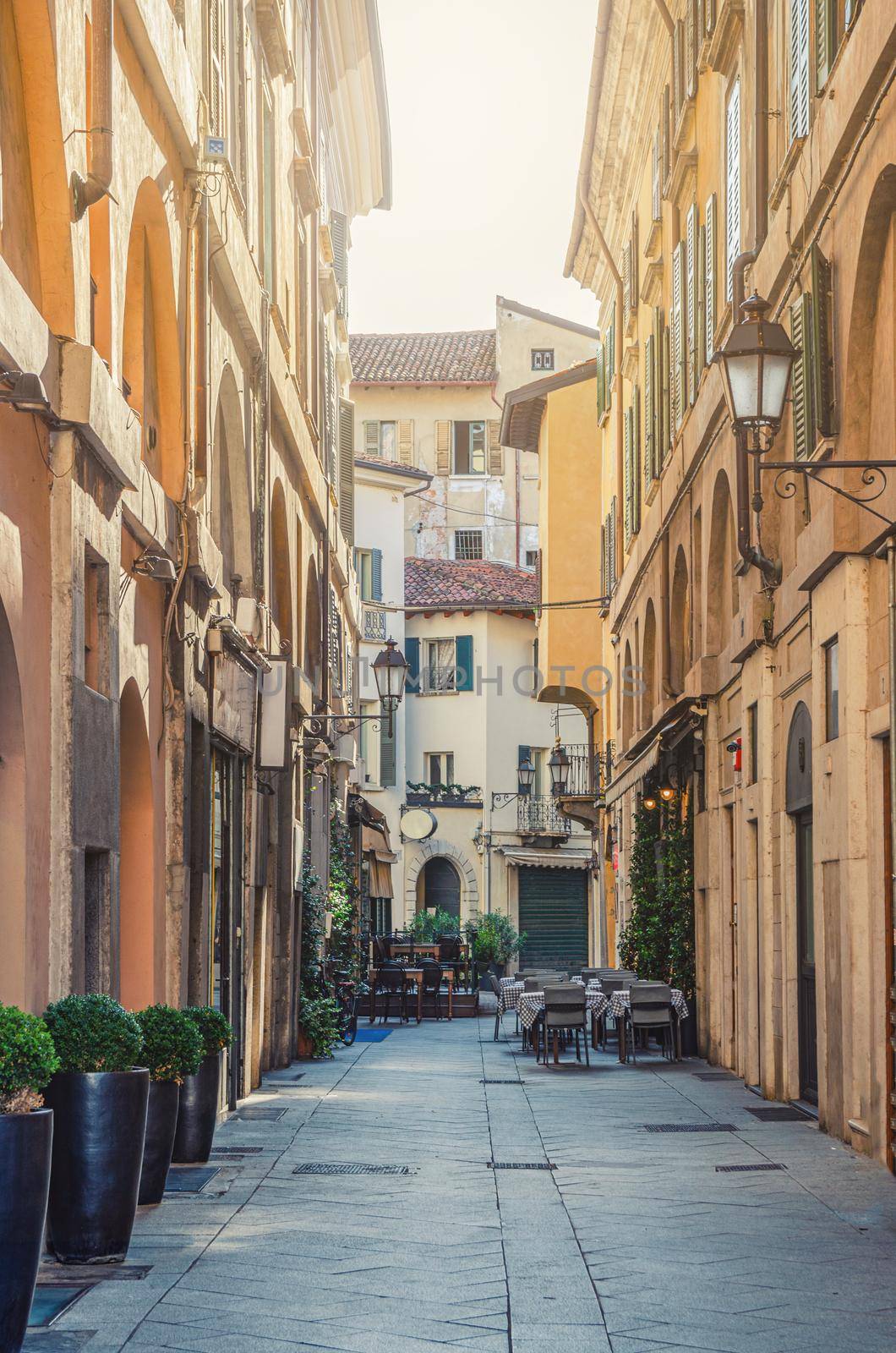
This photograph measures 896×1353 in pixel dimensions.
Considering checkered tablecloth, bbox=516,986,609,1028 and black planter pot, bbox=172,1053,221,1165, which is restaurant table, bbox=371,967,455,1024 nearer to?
checkered tablecloth, bbox=516,986,609,1028

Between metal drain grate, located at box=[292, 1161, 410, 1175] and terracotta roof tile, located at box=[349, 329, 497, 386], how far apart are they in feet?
143

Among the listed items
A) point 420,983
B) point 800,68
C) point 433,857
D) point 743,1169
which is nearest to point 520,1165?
point 743,1169

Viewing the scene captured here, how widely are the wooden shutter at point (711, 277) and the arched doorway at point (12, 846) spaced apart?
11778mm

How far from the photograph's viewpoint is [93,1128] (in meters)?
6.79

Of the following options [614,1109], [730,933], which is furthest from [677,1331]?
[730,933]

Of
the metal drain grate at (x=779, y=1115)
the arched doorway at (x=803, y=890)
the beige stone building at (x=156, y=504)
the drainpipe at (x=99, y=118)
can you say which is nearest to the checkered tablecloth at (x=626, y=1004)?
the beige stone building at (x=156, y=504)

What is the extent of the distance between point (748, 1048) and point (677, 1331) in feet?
32.6

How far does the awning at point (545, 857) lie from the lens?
46.9 metres

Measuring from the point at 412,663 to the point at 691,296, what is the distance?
2961 centimetres

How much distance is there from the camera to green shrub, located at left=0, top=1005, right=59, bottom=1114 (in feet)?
17.6

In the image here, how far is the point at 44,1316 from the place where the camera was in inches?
240

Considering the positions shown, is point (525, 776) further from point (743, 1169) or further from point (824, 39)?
point (743, 1169)

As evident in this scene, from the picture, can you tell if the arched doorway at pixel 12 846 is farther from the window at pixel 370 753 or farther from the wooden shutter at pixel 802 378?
the window at pixel 370 753

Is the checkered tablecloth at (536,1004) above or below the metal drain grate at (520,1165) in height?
above
